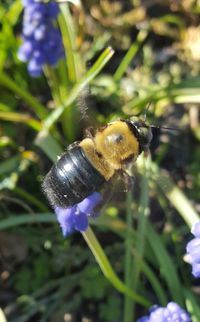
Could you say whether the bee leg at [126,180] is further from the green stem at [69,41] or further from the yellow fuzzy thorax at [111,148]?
the green stem at [69,41]

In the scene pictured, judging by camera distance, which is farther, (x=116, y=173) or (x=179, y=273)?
(x=179, y=273)

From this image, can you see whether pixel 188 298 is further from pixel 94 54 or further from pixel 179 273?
pixel 94 54

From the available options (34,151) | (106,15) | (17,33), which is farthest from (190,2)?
(34,151)

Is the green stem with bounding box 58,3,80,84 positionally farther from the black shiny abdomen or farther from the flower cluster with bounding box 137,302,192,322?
the flower cluster with bounding box 137,302,192,322

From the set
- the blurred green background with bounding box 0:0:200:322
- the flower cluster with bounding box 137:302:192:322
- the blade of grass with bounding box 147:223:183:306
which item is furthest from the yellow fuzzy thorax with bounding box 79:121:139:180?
the blade of grass with bounding box 147:223:183:306

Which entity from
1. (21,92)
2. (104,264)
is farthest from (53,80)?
(104,264)

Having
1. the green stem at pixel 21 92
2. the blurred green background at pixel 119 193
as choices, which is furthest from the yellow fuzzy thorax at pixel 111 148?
the green stem at pixel 21 92

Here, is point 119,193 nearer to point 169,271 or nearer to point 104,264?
point 104,264
